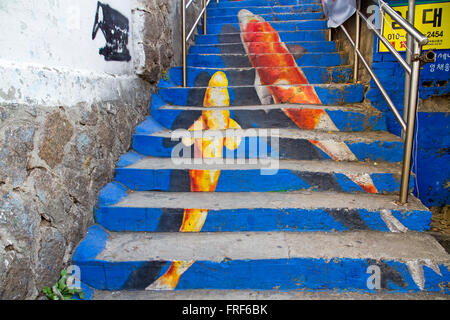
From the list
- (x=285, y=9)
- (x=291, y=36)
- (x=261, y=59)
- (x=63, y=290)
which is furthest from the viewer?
(x=285, y=9)

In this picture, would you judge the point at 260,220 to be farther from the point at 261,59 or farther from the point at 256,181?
the point at 261,59

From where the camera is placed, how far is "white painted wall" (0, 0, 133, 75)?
1.33 metres

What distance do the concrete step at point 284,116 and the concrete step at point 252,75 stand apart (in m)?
0.48

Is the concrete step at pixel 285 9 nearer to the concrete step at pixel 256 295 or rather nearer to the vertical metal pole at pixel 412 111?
the vertical metal pole at pixel 412 111

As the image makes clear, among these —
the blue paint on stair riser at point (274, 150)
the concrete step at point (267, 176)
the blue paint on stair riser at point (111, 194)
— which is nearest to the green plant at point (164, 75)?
the blue paint on stair riser at point (274, 150)

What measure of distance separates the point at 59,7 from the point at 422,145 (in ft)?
9.93

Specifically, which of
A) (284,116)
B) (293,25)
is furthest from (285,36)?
(284,116)

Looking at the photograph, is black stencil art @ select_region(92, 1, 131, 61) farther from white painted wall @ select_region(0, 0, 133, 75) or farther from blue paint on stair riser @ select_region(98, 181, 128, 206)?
blue paint on stair riser @ select_region(98, 181, 128, 206)

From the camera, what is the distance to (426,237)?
1.80 m

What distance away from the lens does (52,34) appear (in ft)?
5.25

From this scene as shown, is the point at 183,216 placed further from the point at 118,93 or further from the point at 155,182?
the point at 118,93

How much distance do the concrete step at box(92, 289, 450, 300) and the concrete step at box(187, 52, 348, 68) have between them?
2.49 m

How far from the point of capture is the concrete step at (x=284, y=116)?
2539mm

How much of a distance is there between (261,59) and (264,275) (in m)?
2.54
